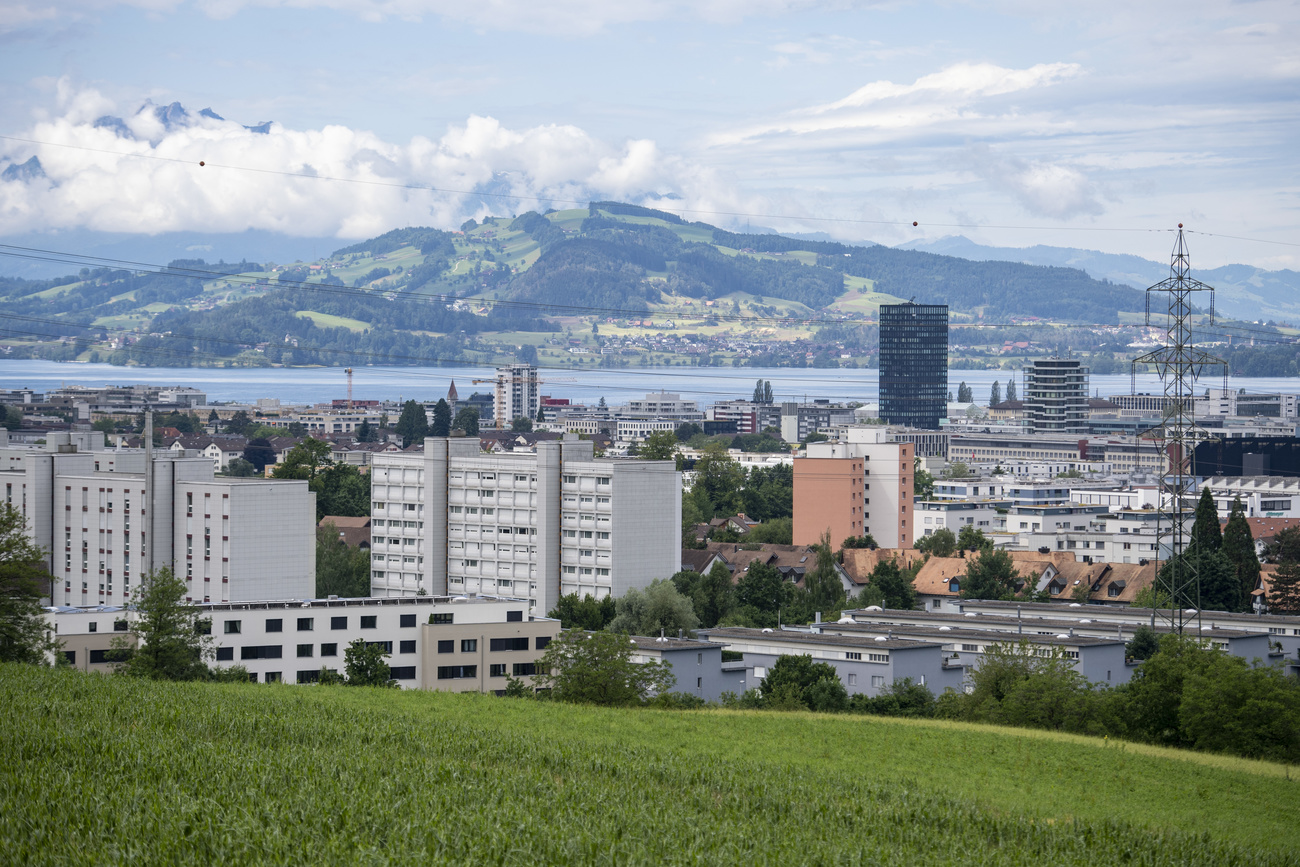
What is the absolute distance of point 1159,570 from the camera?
4606 centimetres

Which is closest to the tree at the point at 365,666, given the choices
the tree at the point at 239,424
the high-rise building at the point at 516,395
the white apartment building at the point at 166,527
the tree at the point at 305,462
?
the white apartment building at the point at 166,527

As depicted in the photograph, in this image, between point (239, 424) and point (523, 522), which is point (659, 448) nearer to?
point (523, 522)

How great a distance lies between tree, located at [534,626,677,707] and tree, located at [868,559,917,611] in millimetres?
23416

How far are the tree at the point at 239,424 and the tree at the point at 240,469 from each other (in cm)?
3443

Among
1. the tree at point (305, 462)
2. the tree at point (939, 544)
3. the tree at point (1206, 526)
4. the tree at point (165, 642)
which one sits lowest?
the tree at point (939, 544)

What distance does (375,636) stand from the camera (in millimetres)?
33562

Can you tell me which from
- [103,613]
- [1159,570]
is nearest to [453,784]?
[103,613]

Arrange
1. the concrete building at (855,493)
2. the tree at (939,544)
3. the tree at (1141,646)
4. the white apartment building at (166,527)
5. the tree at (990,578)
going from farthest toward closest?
the concrete building at (855,493) → the tree at (939,544) → the tree at (990,578) → the white apartment building at (166,527) → the tree at (1141,646)

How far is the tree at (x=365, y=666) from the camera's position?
99.6 ft

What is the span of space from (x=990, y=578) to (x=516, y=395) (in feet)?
472

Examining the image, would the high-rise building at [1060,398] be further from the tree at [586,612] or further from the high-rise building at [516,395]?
the tree at [586,612]

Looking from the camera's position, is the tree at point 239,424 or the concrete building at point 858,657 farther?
the tree at point 239,424

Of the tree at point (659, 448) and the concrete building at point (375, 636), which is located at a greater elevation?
the tree at point (659, 448)

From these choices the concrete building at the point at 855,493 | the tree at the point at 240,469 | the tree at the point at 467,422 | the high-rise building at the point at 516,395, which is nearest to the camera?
the concrete building at the point at 855,493
